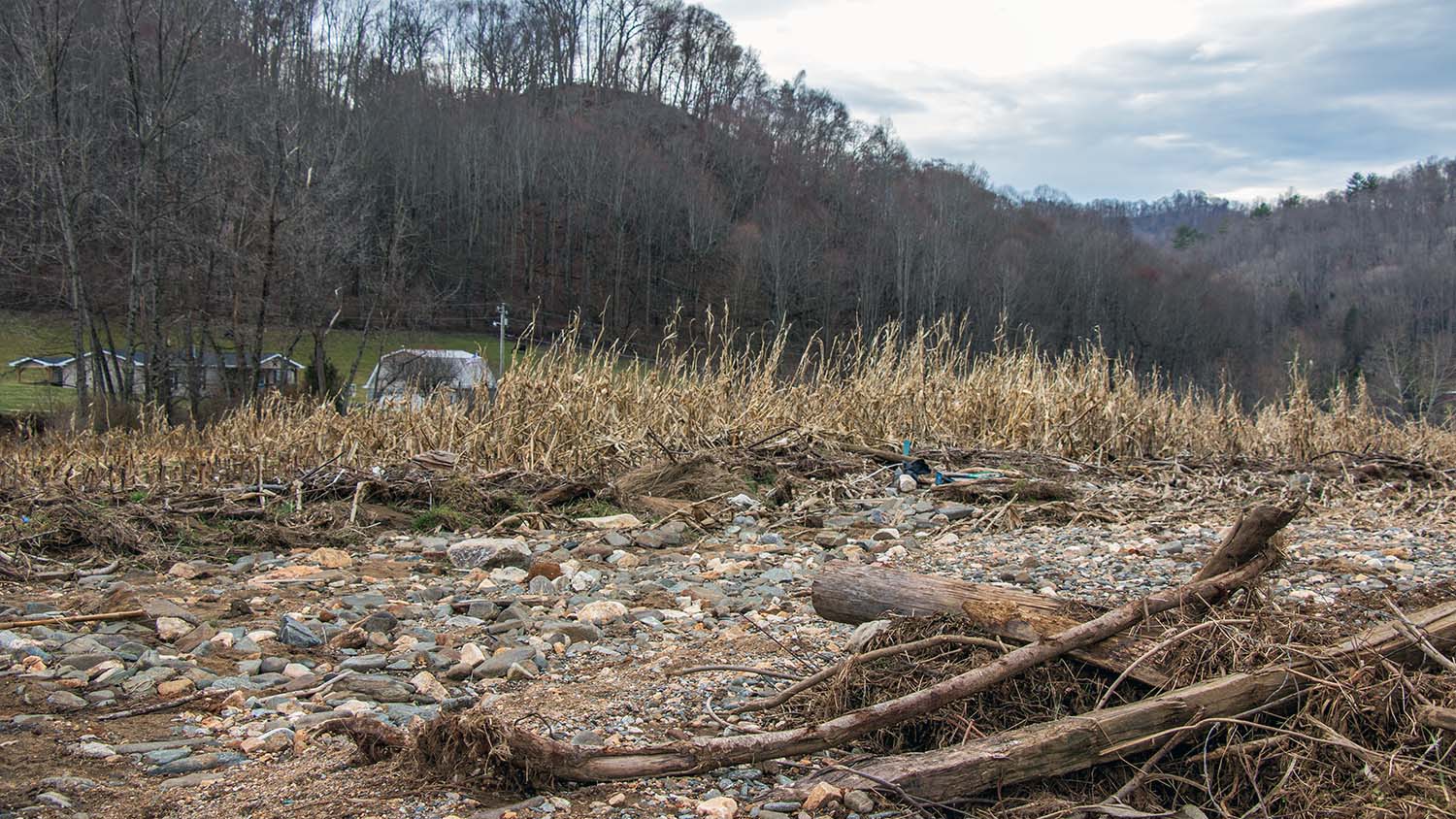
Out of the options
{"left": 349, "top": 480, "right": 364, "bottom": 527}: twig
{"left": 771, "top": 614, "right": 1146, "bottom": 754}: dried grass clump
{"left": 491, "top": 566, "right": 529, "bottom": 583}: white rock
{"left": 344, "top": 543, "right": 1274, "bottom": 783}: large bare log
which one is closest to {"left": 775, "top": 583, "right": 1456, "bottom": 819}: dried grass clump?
{"left": 771, "top": 614, "right": 1146, "bottom": 754}: dried grass clump

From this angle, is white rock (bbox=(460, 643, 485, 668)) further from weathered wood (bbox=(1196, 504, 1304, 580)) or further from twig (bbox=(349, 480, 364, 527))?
twig (bbox=(349, 480, 364, 527))

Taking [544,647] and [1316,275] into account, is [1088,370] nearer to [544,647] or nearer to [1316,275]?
[544,647]

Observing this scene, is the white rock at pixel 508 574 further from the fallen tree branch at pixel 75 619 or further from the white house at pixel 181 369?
the white house at pixel 181 369

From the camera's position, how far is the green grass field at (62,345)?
2548 centimetres

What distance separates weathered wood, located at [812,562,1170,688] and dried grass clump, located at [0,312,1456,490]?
15.0ft

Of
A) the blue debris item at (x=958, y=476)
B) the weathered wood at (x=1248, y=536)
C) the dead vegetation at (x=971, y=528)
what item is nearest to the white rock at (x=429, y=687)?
the dead vegetation at (x=971, y=528)

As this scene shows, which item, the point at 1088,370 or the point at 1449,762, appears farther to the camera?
the point at 1088,370

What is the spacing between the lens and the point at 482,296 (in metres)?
48.7

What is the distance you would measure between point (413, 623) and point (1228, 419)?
33.8ft

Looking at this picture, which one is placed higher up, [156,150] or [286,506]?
[156,150]

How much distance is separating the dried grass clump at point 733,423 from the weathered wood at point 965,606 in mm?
4559

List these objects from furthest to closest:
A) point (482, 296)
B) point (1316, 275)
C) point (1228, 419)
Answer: point (1316, 275) < point (482, 296) < point (1228, 419)

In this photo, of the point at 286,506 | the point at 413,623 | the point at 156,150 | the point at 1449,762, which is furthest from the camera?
the point at 156,150

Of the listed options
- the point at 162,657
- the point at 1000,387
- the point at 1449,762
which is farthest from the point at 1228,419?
the point at 162,657
